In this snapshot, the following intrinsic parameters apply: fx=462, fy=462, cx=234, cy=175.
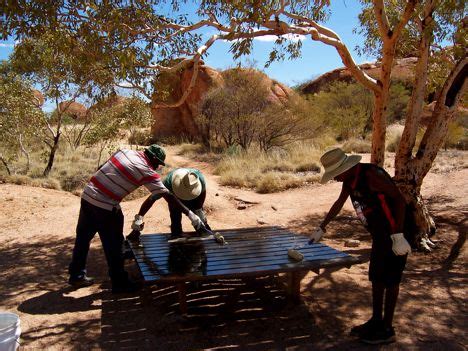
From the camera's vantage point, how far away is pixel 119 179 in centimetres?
424

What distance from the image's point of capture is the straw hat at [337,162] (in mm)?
3520

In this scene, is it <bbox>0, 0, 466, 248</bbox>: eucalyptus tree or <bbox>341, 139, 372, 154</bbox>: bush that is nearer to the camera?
<bbox>0, 0, 466, 248</bbox>: eucalyptus tree

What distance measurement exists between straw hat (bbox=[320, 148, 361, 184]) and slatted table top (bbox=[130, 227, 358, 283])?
835 millimetres

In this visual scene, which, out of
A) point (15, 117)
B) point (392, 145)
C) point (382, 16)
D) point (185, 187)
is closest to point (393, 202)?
point (185, 187)

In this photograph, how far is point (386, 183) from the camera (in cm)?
338

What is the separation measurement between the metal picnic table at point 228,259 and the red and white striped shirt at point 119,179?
599 millimetres

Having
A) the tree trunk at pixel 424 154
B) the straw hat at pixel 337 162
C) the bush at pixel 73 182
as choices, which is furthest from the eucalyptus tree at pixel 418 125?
the bush at pixel 73 182

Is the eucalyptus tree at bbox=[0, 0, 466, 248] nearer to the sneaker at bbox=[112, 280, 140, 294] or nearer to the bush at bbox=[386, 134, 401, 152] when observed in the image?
the sneaker at bbox=[112, 280, 140, 294]

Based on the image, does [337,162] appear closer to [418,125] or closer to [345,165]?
[345,165]

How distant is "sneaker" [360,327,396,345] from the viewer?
3451mm

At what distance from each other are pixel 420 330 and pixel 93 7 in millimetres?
4548

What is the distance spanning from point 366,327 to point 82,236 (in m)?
2.77

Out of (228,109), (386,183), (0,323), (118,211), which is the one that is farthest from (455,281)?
(228,109)

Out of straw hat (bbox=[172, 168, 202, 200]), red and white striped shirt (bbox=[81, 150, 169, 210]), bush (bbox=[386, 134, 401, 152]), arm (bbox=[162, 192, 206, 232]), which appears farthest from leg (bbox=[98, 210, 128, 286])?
bush (bbox=[386, 134, 401, 152])
